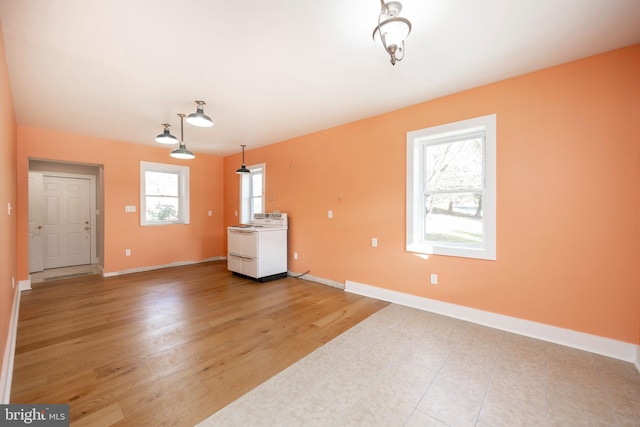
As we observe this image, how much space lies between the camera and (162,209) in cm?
567

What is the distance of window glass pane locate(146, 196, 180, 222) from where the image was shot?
5.47 meters

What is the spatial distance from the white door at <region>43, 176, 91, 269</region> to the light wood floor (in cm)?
183

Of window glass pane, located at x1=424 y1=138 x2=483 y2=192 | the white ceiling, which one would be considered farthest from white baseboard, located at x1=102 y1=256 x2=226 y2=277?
window glass pane, located at x1=424 y1=138 x2=483 y2=192

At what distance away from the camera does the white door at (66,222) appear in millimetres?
5418

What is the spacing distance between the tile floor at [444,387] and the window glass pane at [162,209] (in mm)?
4918

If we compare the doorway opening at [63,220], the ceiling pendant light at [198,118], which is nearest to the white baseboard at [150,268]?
the doorway opening at [63,220]

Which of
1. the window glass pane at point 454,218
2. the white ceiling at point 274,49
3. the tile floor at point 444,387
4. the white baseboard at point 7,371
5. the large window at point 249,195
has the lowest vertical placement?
the tile floor at point 444,387

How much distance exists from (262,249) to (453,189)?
3.04 metres

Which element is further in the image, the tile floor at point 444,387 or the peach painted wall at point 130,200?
the peach painted wall at point 130,200

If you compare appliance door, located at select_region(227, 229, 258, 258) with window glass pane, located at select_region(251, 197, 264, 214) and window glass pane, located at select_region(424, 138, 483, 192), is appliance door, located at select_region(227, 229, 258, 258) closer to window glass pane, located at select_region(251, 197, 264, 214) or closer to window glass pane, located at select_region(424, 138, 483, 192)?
window glass pane, located at select_region(251, 197, 264, 214)

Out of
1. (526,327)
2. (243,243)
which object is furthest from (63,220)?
(526,327)

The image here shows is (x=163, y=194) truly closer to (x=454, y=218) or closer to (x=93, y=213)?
(x=93, y=213)

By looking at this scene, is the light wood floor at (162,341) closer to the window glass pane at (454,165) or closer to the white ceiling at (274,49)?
the window glass pane at (454,165)

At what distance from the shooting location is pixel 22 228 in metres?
4.00
